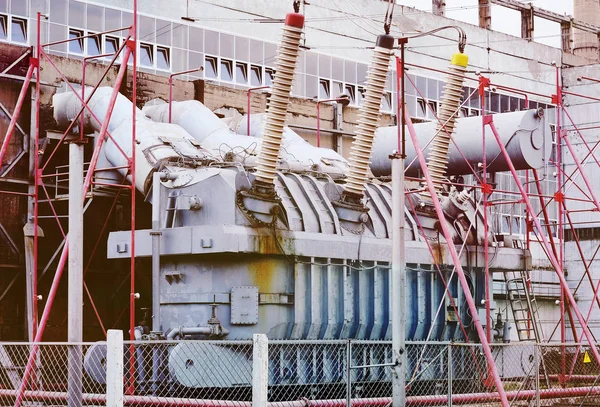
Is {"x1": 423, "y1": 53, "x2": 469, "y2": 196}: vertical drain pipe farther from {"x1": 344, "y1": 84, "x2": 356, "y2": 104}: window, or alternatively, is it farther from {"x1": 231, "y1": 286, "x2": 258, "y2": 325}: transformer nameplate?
{"x1": 344, "y1": 84, "x2": 356, "y2": 104}: window

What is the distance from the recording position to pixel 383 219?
2708 centimetres

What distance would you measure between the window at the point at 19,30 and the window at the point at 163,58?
5.93m

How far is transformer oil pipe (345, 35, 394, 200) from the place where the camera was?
86.3ft

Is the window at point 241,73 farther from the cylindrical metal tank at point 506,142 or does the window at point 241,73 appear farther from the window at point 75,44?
the cylindrical metal tank at point 506,142

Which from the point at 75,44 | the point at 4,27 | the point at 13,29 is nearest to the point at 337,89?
the point at 75,44

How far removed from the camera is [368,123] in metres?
26.7

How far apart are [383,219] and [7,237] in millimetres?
9811

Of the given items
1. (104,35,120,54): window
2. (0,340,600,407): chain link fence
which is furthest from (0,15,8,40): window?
(0,340,600,407): chain link fence

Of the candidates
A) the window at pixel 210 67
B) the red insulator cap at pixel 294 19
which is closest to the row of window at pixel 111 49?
the window at pixel 210 67

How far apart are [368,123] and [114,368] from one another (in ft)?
47.2

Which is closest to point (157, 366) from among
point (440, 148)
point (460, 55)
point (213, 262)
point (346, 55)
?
point (213, 262)

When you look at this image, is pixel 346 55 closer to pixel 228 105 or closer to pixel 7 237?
pixel 228 105

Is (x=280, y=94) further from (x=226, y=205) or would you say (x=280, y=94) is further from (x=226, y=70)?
(x=226, y=70)

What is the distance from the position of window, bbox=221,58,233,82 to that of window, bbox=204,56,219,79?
0.35 meters
